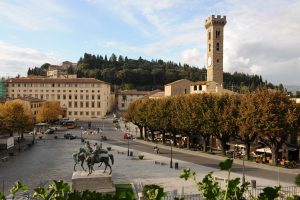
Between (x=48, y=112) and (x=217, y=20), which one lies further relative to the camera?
(x=48, y=112)

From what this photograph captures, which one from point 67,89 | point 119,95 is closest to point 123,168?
point 67,89

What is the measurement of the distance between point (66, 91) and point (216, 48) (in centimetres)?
7696

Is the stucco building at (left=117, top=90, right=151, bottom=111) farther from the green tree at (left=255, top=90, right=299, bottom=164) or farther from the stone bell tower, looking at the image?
the green tree at (left=255, top=90, right=299, bottom=164)

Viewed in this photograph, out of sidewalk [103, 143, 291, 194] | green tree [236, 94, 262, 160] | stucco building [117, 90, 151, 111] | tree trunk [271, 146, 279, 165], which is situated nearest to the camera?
sidewalk [103, 143, 291, 194]

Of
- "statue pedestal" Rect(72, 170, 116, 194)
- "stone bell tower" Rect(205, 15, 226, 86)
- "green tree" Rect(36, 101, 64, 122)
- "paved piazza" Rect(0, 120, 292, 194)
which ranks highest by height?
"stone bell tower" Rect(205, 15, 226, 86)

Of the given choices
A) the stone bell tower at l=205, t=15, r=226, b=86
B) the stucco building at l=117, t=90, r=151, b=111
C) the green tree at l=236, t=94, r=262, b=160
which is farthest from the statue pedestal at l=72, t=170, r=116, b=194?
the stucco building at l=117, t=90, r=151, b=111

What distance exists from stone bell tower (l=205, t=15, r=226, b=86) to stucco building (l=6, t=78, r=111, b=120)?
66536 millimetres

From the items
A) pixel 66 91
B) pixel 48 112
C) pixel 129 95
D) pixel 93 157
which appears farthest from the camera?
pixel 129 95

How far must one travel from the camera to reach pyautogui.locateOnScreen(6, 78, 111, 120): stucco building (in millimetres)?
158375

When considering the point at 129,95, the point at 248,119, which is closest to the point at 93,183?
the point at 248,119

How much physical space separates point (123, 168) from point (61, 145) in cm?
3196

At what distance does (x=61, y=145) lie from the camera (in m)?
77.7

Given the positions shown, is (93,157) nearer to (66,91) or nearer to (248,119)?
(248,119)

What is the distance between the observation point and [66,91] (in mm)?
158625
